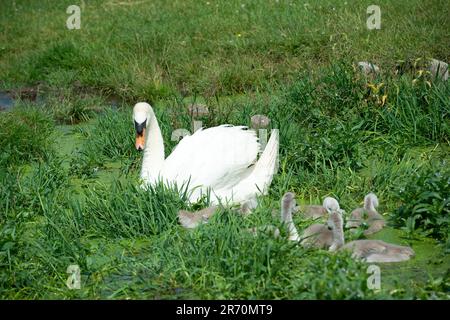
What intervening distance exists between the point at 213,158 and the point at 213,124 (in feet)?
4.37

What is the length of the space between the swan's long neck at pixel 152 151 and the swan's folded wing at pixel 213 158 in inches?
2.7

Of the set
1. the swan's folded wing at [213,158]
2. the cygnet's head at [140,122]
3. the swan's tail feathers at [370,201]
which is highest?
the cygnet's head at [140,122]

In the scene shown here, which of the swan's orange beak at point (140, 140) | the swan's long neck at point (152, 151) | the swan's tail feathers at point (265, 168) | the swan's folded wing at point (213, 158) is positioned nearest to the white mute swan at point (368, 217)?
the swan's tail feathers at point (265, 168)

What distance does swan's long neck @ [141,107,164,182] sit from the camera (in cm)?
752

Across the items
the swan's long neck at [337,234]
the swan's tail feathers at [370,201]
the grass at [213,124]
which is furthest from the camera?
the swan's tail feathers at [370,201]

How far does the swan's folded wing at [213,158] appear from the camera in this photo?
7270 millimetres

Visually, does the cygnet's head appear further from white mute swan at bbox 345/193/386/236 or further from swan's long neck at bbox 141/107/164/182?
white mute swan at bbox 345/193/386/236

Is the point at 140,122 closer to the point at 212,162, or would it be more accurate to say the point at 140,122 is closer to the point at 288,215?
the point at 212,162

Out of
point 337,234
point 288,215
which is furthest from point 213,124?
point 337,234

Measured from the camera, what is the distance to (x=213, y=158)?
289 inches

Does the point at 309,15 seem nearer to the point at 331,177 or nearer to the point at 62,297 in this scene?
the point at 331,177

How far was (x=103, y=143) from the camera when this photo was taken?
8.72 m

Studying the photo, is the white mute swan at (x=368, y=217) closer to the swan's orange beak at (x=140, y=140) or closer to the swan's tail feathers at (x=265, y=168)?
the swan's tail feathers at (x=265, y=168)

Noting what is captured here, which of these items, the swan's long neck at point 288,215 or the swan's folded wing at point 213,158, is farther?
the swan's folded wing at point 213,158
